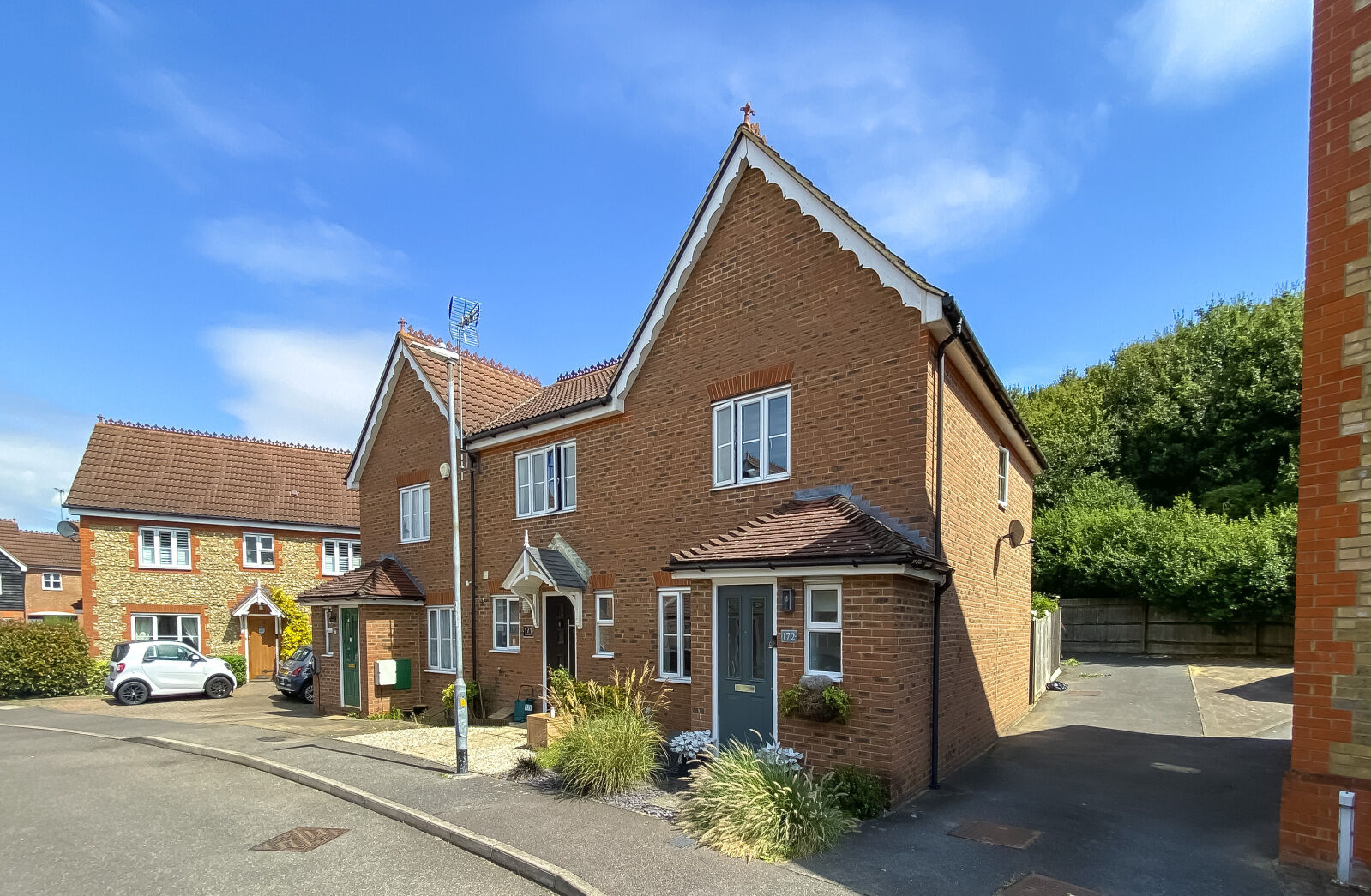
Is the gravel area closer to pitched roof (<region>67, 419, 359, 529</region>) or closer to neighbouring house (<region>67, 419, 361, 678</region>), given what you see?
neighbouring house (<region>67, 419, 361, 678</region>)

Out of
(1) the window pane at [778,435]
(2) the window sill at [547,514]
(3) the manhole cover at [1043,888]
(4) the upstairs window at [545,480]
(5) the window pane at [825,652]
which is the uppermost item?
(1) the window pane at [778,435]

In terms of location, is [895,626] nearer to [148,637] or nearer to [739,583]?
[739,583]

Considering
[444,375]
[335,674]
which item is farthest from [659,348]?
[335,674]

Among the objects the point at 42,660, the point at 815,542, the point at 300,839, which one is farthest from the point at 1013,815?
the point at 42,660

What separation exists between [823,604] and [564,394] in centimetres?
999

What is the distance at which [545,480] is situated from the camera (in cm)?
1455

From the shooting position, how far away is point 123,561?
78.2 ft

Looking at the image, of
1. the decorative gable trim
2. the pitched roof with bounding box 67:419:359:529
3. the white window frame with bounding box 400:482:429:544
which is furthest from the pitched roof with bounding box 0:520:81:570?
the white window frame with bounding box 400:482:429:544

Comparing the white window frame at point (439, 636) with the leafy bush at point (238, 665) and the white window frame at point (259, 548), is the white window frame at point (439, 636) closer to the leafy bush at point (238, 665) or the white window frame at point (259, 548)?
the leafy bush at point (238, 665)

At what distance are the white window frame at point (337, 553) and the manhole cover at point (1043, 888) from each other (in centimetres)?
2606

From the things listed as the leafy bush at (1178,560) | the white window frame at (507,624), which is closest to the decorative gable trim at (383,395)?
the white window frame at (507,624)

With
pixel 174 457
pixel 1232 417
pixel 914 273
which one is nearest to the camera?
pixel 914 273

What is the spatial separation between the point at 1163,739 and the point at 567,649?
9941mm

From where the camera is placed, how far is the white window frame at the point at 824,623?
27.6 feet
